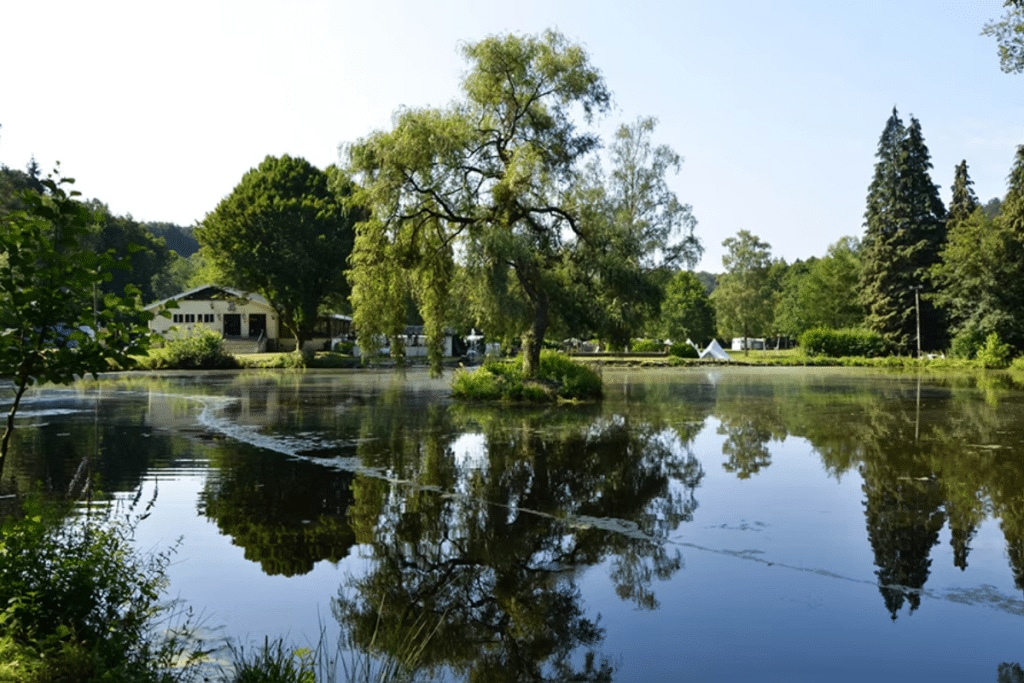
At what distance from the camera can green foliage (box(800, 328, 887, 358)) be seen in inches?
2495

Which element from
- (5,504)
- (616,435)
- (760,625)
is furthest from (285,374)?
(760,625)

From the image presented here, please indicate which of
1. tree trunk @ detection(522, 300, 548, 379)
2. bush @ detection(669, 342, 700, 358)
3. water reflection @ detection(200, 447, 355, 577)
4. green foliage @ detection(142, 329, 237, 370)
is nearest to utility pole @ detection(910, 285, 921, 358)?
bush @ detection(669, 342, 700, 358)

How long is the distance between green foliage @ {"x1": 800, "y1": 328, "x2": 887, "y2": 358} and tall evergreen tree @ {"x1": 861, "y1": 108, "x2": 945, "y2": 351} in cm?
97

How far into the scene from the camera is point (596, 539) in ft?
29.1

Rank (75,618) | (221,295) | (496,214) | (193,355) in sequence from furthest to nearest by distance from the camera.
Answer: (221,295) → (193,355) → (496,214) → (75,618)

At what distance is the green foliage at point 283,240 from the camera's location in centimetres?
5769

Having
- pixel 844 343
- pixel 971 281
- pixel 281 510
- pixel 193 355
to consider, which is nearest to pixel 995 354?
pixel 971 281

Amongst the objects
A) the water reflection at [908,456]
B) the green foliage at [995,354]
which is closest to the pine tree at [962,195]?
the green foliage at [995,354]

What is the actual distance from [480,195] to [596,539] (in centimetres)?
1932

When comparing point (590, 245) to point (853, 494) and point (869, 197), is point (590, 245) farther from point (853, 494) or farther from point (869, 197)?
point (869, 197)

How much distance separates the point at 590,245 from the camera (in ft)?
89.2

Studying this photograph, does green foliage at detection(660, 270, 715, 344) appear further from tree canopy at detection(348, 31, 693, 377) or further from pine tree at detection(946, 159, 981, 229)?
tree canopy at detection(348, 31, 693, 377)

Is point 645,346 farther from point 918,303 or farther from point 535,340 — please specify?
point 535,340

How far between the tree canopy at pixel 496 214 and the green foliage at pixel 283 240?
31.8 m
